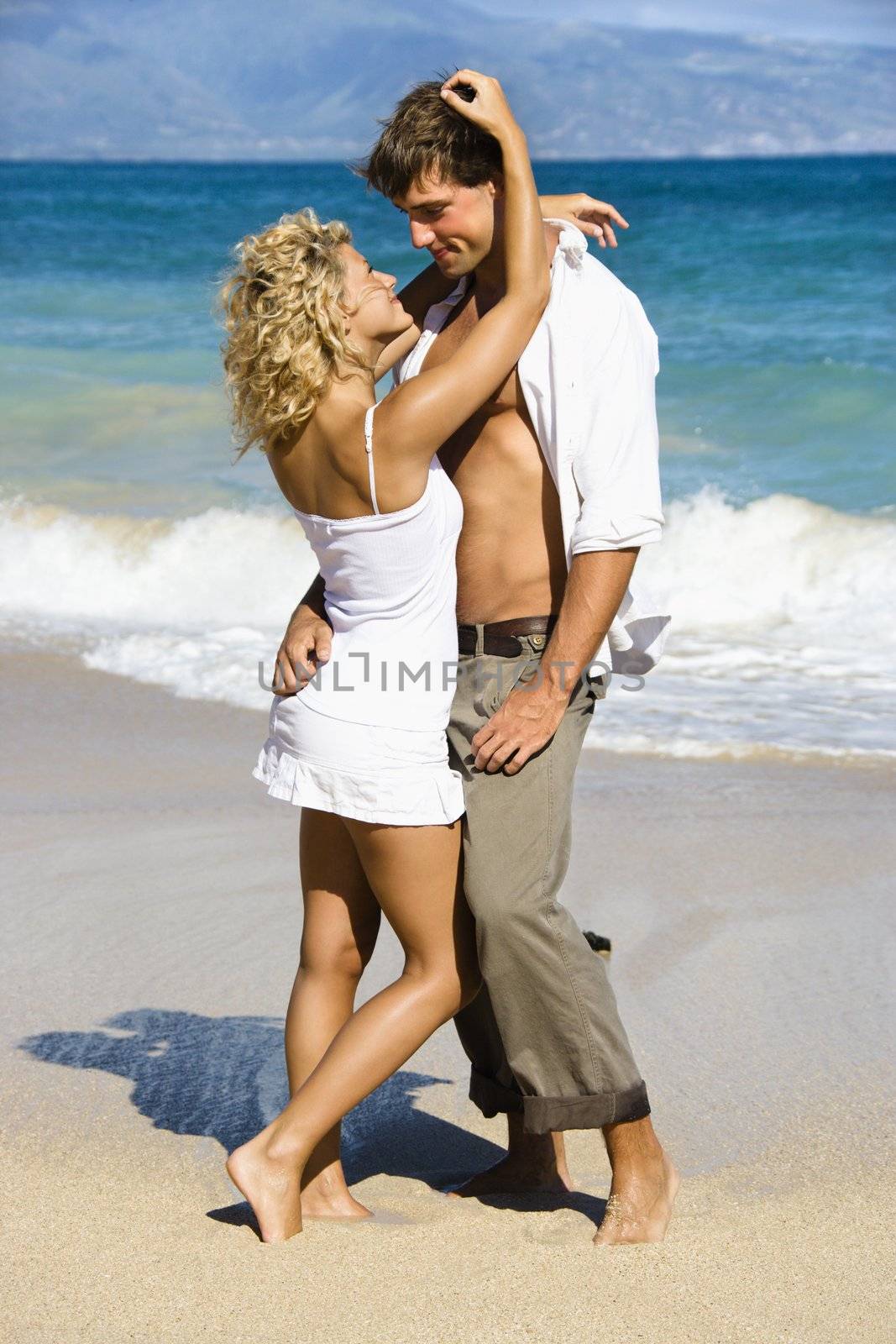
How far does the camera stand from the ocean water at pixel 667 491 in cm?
688

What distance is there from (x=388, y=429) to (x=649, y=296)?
785 inches

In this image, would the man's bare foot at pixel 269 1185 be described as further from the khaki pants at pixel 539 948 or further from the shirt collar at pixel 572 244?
the shirt collar at pixel 572 244

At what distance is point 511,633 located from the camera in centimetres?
286

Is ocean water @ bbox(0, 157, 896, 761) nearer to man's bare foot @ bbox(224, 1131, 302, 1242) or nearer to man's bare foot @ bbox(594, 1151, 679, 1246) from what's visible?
man's bare foot @ bbox(224, 1131, 302, 1242)

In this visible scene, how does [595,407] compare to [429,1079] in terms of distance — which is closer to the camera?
[595,407]

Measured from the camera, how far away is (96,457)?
44.4 ft

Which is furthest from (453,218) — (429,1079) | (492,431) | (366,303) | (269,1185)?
(429,1079)

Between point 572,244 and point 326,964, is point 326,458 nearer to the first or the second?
point 572,244

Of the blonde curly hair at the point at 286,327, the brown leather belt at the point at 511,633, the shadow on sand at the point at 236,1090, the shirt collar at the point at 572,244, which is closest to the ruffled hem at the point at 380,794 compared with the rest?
the brown leather belt at the point at 511,633

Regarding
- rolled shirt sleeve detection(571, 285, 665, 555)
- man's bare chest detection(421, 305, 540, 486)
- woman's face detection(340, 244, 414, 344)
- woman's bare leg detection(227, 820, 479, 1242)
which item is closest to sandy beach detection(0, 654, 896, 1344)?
woman's bare leg detection(227, 820, 479, 1242)

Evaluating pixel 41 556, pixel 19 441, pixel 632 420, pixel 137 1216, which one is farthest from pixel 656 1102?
pixel 19 441

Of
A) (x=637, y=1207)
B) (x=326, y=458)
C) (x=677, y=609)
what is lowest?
(x=637, y=1207)

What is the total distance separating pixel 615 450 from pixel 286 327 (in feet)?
2.06

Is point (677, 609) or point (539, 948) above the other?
point (677, 609)
